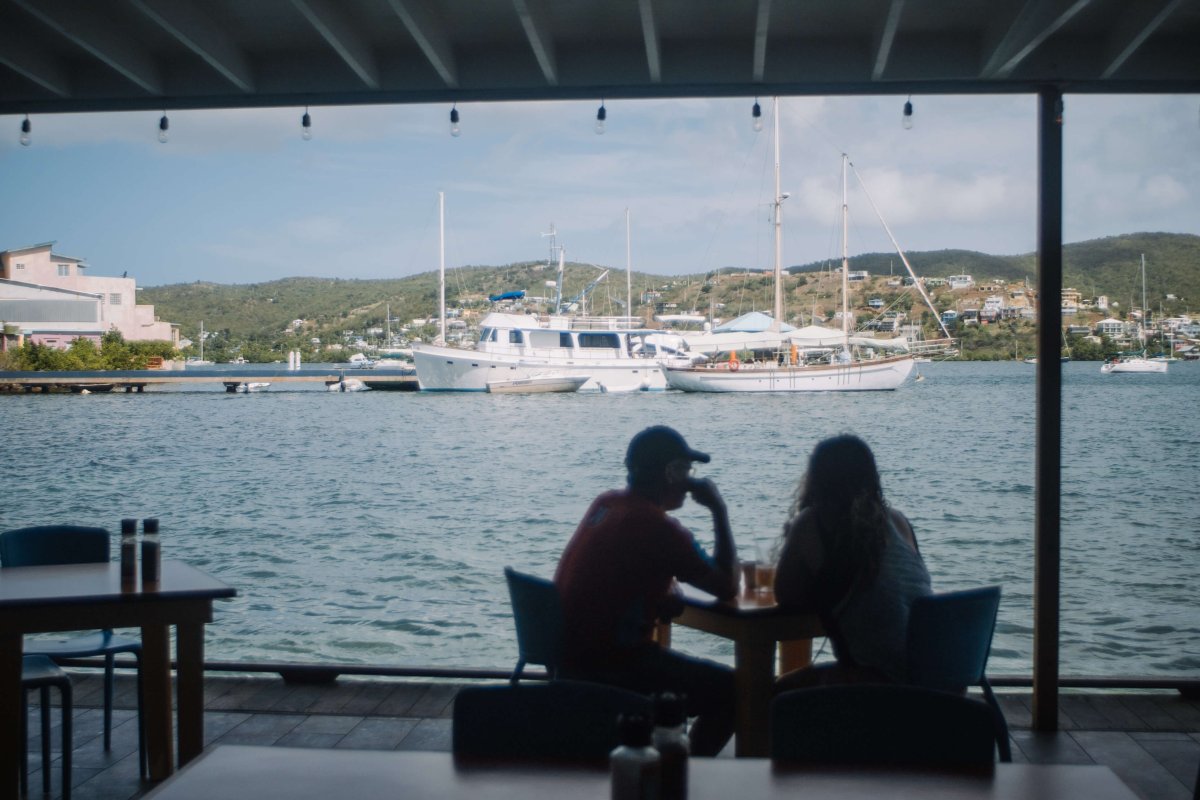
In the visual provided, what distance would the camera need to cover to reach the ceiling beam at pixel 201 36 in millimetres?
2623

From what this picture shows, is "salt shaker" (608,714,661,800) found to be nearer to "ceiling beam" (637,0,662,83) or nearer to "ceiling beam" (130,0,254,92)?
"ceiling beam" (637,0,662,83)

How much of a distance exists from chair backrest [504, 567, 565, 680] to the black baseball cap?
320 millimetres

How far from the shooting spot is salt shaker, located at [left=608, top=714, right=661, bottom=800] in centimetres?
99

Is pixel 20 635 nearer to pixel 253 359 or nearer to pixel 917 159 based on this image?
pixel 253 359

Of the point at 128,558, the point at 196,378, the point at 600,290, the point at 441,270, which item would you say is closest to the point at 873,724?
the point at 128,558

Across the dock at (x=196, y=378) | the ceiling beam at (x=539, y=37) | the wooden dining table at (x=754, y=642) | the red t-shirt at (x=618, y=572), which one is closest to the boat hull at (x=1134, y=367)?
the dock at (x=196, y=378)

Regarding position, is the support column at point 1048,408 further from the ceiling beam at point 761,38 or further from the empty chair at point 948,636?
the empty chair at point 948,636

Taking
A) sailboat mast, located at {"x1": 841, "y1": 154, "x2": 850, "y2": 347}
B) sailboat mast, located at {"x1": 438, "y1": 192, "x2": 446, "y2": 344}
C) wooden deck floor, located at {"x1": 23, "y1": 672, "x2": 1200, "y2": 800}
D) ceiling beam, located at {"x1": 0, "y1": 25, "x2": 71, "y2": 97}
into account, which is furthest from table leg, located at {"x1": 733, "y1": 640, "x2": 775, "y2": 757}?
sailboat mast, located at {"x1": 438, "y1": 192, "x2": 446, "y2": 344}

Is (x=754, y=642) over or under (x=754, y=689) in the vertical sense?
over

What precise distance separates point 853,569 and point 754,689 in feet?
1.32

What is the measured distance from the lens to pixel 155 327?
93.1ft

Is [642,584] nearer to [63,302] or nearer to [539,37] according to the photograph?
[539,37]

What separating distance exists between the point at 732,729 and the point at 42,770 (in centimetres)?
186

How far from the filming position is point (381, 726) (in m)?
3.10
